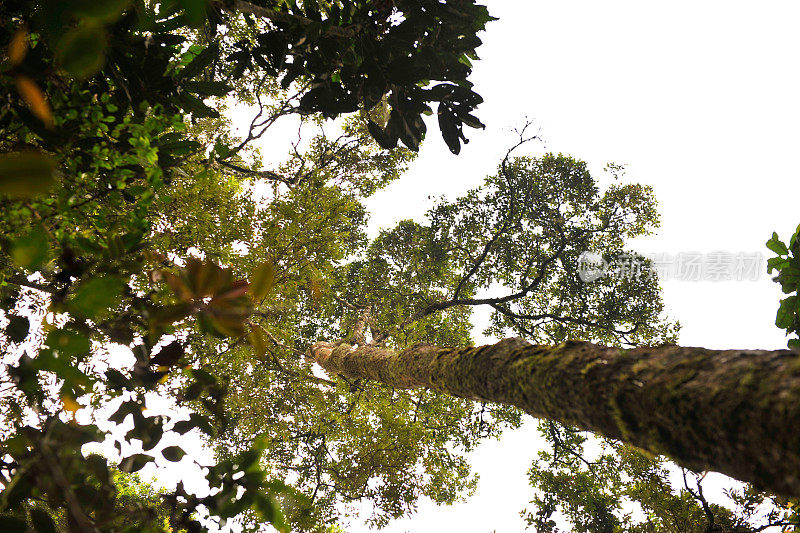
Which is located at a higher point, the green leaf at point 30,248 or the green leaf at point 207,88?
the green leaf at point 207,88

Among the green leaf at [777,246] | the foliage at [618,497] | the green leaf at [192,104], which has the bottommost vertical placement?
the foliage at [618,497]

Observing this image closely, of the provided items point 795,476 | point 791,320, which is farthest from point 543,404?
point 791,320

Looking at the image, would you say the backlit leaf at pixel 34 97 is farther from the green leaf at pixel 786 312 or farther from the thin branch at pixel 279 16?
the green leaf at pixel 786 312

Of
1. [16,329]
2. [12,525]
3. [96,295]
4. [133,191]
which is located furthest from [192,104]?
[12,525]

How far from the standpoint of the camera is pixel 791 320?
4.03m

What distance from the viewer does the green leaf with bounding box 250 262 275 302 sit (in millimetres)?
975

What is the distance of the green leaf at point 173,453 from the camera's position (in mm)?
1509

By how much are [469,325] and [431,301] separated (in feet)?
7.24

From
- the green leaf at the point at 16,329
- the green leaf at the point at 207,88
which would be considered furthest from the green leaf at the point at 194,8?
the green leaf at the point at 207,88

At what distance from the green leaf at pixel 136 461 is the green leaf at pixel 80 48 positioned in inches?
54.2

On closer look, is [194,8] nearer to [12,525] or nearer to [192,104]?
[12,525]

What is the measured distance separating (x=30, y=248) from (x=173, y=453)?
1.19m

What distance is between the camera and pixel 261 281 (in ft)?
3.23

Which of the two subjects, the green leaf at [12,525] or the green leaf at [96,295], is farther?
the green leaf at [12,525]
